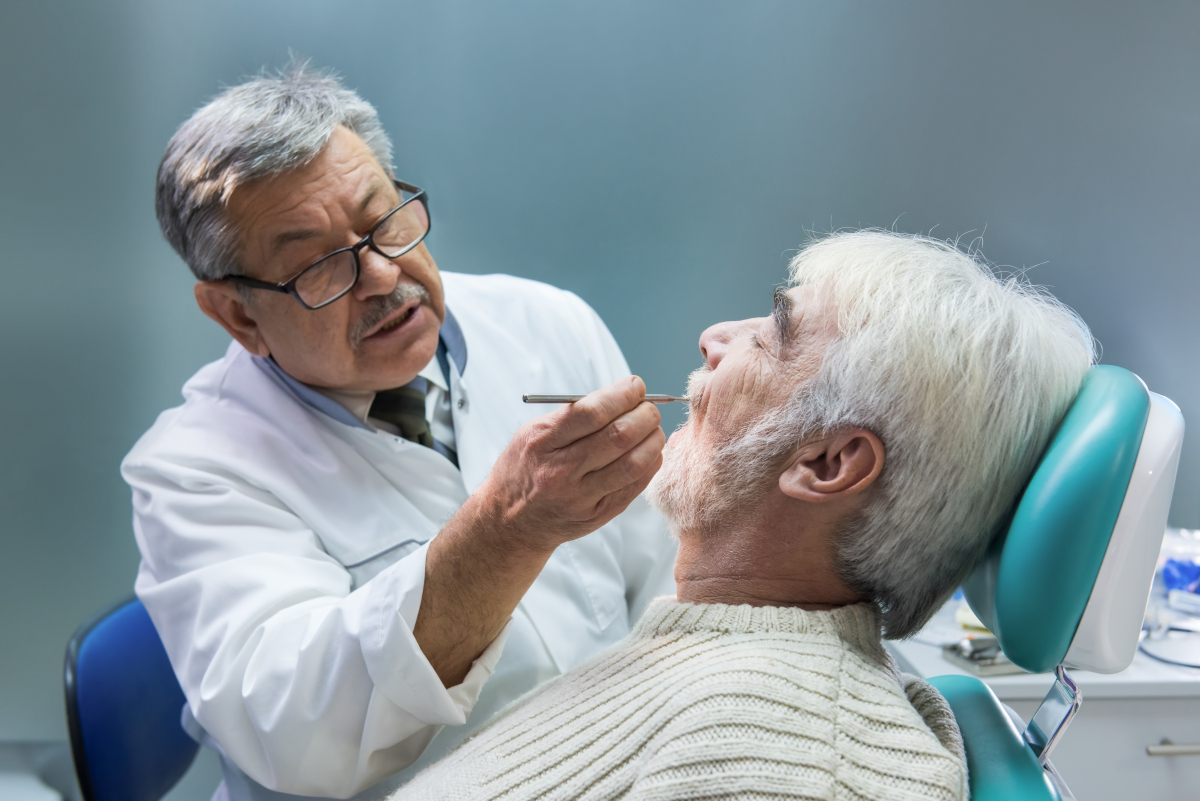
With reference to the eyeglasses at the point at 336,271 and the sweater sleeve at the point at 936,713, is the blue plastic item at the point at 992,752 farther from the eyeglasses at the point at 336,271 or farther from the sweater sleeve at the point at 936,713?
the eyeglasses at the point at 336,271

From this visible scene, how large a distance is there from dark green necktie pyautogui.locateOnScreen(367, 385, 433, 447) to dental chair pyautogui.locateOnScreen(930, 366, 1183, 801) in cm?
98

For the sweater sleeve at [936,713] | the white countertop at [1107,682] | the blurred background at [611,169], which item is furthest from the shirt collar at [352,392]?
the white countertop at [1107,682]

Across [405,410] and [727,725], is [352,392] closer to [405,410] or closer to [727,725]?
[405,410]

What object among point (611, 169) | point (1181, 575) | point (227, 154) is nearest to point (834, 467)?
point (227, 154)

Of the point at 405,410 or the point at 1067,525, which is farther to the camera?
the point at 405,410

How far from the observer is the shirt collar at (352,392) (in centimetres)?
142

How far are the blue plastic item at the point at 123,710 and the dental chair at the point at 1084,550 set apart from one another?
1410 mm

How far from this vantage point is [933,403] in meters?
0.96

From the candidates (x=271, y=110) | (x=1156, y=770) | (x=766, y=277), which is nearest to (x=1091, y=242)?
(x=766, y=277)

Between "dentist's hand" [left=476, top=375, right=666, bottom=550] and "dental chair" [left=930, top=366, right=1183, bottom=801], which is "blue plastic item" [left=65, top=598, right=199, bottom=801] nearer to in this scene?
"dentist's hand" [left=476, top=375, right=666, bottom=550]

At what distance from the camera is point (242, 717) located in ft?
3.72

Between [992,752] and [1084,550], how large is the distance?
263 millimetres

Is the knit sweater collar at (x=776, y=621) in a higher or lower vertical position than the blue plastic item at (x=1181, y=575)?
higher

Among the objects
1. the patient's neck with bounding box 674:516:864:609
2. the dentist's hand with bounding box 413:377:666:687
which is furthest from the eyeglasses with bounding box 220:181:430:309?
the patient's neck with bounding box 674:516:864:609
